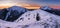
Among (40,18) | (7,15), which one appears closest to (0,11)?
(7,15)

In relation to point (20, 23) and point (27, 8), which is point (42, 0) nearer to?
point (27, 8)

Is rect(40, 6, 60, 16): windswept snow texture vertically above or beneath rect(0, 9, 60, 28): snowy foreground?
above

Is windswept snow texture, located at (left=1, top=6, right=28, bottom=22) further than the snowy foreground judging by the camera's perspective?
Yes

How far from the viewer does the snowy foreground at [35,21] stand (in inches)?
48.3

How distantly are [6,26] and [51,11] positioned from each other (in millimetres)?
452

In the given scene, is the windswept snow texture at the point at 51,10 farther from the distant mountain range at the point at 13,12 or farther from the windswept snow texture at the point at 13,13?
the windswept snow texture at the point at 13,13

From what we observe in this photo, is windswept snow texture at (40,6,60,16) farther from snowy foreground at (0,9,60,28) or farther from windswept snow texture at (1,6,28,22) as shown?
windswept snow texture at (1,6,28,22)

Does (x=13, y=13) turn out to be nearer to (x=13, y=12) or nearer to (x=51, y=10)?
(x=13, y=12)

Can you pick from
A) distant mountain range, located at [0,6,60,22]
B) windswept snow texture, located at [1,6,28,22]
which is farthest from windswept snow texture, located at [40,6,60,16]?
windswept snow texture, located at [1,6,28,22]

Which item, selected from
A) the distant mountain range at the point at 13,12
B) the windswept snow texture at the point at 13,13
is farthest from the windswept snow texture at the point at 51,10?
the windswept snow texture at the point at 13,13

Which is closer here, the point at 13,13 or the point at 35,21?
the point at 35,21

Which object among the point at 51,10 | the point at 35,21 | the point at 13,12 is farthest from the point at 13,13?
the point at 51,10

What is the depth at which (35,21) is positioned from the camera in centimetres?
125

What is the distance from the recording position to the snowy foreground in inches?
48.3
